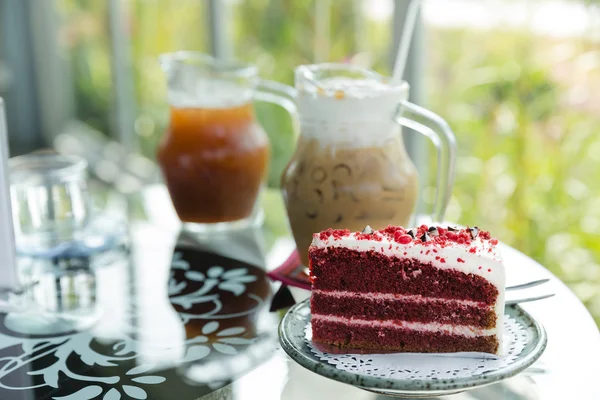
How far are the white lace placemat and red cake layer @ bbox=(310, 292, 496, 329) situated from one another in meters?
0.05

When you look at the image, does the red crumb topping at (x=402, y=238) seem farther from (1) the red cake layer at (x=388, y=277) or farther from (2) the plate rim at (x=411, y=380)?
(2) the plate rim at (x=411, y=380)

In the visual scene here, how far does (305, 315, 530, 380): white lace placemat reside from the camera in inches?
34.8

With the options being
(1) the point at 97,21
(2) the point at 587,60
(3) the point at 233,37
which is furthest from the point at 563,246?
(1) the point at 97,21

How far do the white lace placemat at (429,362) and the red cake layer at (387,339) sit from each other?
0.07ft

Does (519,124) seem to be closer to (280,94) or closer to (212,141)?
(280,94)

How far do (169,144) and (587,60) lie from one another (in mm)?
1384


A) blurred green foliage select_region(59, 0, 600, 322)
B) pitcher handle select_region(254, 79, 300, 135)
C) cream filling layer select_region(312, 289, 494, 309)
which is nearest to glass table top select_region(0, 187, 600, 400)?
cream filling layer select_region(312, 289, 494, 309)

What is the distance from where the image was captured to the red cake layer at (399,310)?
3.22ft

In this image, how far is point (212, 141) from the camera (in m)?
1.49

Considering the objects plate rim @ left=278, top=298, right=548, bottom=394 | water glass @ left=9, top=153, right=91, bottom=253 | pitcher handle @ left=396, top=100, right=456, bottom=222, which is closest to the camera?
plate rim @ left=278, top=298, right=548, bottom=394

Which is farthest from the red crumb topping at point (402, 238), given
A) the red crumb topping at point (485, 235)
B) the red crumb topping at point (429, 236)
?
the red crumb topping at point (485, 235)

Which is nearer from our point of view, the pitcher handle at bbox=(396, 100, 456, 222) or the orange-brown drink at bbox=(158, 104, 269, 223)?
the pitcher handle at bbox=(396, 100, 456, 222)

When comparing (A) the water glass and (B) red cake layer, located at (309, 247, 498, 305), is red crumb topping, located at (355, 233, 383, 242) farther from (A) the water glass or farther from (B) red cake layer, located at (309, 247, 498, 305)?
(A) the water glass

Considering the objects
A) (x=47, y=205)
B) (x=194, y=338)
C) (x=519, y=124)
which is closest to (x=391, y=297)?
(x=194, y=338)
